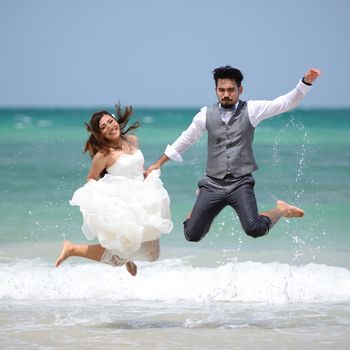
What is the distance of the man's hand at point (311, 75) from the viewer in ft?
26.5

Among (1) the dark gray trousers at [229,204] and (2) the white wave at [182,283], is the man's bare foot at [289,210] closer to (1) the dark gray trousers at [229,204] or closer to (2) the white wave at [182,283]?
(1) the dark gray trousers at [229,204]

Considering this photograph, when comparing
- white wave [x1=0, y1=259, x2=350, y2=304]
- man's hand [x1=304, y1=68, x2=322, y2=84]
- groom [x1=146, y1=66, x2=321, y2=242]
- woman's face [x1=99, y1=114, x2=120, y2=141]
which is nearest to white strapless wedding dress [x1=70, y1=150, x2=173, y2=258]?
woman's face [x1=99, y1=114, x2=120, y2=141]

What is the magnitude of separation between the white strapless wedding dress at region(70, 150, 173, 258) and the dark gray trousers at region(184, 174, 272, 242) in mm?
412

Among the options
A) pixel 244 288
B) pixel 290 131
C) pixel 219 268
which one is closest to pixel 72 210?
pixel 219 268

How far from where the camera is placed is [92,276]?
10.6m

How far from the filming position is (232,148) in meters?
8.30

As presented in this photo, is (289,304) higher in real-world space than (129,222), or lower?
lower

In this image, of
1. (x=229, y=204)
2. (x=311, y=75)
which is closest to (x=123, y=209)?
(x=229, y=204)

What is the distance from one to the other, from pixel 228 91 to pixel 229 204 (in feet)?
3.20

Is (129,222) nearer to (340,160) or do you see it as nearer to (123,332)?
(123,332)

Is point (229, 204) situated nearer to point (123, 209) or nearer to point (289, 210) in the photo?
point (289, 210)

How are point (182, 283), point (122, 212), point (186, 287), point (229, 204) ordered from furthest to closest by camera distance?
point (182, 283)
point (186, 287)
point (229, 204)
point (122, 212)

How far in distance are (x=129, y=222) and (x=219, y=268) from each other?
336 cm

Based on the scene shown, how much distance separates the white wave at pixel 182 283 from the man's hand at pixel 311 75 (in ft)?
7.75
